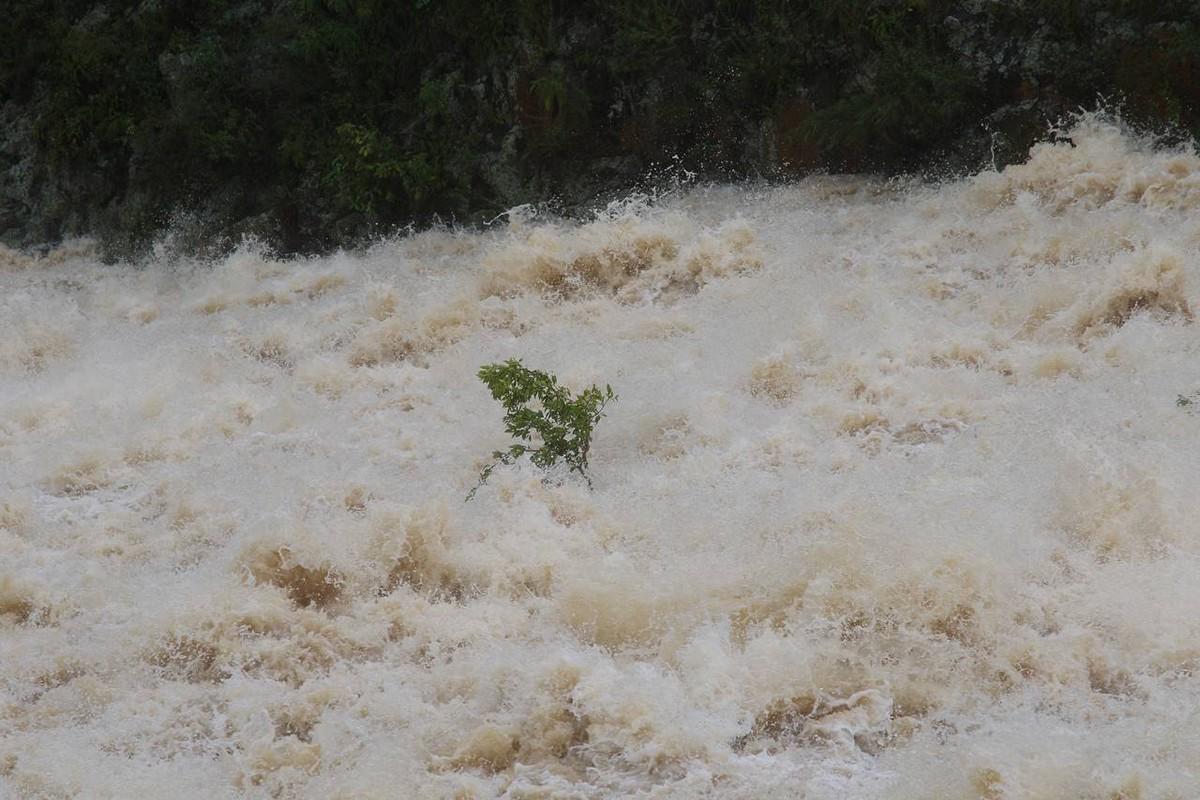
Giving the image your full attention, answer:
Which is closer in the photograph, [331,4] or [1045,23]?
[1045,23]

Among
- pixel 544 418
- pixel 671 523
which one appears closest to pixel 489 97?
pixel 544 418

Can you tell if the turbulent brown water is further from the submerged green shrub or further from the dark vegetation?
the dark vegetation

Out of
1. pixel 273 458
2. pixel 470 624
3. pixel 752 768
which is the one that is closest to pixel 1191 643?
pixel 752 768

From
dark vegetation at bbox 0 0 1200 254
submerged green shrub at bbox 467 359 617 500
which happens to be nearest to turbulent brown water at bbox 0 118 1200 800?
submerged green shrub at bbox 467 359 617 500

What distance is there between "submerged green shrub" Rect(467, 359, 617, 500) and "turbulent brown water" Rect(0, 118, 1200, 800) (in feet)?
0.49

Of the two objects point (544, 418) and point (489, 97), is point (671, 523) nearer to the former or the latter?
point (544, 418)

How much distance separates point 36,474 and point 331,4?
14.8 ft

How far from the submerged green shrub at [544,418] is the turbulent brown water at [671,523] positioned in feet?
0.49

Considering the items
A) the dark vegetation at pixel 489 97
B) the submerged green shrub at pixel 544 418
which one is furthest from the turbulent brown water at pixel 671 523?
the dark vegetation at pixel 489 97

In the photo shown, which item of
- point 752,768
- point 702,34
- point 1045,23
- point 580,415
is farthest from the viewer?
point 702,34

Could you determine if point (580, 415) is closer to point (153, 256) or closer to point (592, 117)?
point (592, 117)

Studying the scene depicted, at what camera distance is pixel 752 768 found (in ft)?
11.3

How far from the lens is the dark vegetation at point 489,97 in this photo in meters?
7.39

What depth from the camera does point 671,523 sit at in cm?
A: 467
